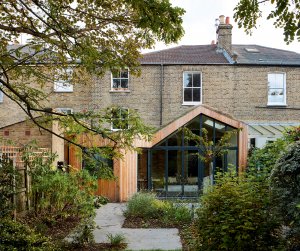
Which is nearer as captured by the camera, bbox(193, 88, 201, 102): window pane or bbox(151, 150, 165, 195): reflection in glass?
bbox(151, 150, 165, 195): reflection in glass

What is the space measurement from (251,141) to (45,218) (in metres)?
13.4

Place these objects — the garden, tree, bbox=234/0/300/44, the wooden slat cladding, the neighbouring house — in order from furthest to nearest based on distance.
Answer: the neighbouring house → the wooden slat cladding → the garden → tree, bbox=234/0/300/44

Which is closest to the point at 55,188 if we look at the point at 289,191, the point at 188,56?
the point at 289,191

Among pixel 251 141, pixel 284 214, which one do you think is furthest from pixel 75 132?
pixel 251 141

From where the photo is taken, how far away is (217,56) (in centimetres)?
2647

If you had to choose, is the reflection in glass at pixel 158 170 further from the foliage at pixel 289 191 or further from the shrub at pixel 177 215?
the foliage at pixel 289 191

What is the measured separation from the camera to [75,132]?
29.3 ft

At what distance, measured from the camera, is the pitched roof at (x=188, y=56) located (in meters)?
25.4

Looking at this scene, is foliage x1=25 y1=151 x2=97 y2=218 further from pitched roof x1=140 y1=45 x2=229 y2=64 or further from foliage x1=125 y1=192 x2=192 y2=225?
pitched roof x1=140 y1=45 x2=229 y2=64

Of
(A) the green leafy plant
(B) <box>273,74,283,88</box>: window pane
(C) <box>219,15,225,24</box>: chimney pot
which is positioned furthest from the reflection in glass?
(C) <box>219,15,225,24</box>: chimney pot

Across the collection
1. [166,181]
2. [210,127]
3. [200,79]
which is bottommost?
[166,181]

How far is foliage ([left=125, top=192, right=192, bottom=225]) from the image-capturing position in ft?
39.1

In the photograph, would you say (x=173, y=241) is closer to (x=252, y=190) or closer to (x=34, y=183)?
(x=252, y=190)

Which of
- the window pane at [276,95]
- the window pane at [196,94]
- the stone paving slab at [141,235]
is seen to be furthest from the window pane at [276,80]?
the stone paving slab at [141,235]
